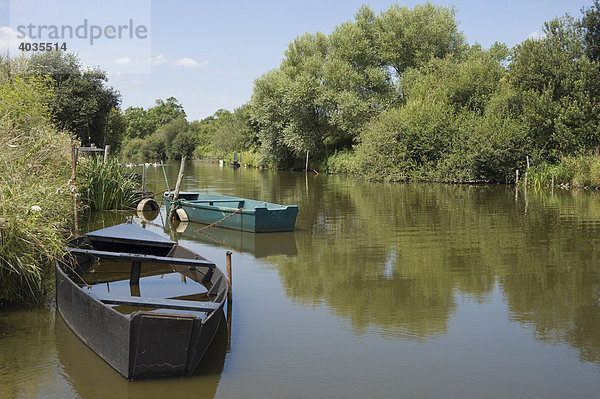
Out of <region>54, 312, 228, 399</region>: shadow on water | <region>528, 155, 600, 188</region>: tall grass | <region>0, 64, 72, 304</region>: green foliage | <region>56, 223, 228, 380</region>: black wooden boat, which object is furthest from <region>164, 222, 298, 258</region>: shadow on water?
<region>528, 155, 600, 188</region>: tall grass

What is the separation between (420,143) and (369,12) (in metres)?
13.7

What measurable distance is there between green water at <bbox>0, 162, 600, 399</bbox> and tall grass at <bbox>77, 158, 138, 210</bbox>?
3.93 meters

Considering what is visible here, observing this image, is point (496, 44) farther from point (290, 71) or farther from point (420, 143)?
point (420, 143)

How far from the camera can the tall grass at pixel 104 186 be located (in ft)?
59.0

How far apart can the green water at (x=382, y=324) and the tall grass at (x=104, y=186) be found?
393 cm

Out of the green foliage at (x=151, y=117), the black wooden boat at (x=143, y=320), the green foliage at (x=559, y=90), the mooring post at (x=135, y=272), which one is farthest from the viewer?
the green foliage at (x=151, y=117)

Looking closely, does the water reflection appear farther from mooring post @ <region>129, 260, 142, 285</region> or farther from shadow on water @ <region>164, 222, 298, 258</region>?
mooring post @ <region>129, 260, 142, 285</region>

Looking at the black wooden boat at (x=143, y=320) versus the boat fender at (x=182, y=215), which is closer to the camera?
the black wooden boat at (x=143, y=320)

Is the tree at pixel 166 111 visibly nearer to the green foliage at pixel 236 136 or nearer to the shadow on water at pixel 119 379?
the green foliage at pixel 236 136

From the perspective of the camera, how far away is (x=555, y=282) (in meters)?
10.3

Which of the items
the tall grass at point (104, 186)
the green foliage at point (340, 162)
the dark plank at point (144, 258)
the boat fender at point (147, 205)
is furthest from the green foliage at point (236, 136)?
the dark plank at point (144, 258)

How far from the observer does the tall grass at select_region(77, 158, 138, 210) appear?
59.0 feet

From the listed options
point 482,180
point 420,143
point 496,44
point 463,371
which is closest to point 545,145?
point 482,180

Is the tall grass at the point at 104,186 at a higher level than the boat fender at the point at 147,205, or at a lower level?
higher
